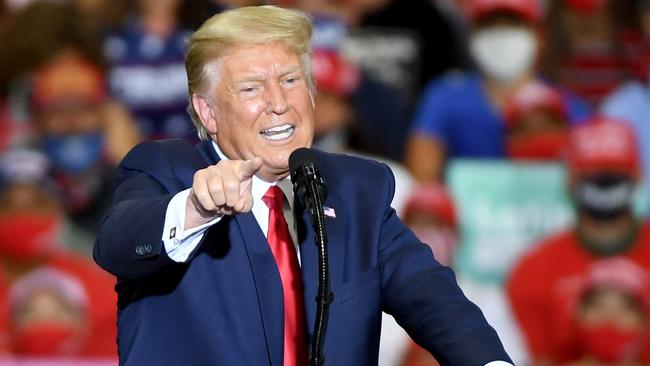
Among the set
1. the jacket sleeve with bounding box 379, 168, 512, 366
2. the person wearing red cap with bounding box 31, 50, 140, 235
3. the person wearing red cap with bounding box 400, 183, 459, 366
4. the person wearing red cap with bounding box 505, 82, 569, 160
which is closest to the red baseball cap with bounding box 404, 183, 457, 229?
the person wearing red cap with bounding box 400, 183, 459, 366

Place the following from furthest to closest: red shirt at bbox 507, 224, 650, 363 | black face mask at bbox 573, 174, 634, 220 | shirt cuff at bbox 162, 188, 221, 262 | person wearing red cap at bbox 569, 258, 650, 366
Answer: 1. black face mask at bbox 573, 174, 634, 220
2. red shirt at bbox 507, 224, 650, 363
3. person wearing red cap at bbox 569, 258, 650, 366
4. shirt cuff at bbox 162, 188, 221, 262

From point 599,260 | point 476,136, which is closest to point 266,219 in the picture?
point 599,260

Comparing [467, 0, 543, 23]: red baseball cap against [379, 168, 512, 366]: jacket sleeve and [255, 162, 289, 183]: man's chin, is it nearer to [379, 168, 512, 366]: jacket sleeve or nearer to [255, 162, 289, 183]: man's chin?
[379, 168, 512, 366]: jacket sleeve

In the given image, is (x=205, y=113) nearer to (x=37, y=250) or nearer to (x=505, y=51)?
(x=37, y=250)

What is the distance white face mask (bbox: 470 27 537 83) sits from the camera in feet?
20.1

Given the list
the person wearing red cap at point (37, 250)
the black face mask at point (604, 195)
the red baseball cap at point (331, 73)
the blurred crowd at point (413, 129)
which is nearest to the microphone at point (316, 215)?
the blurred crowd at point (413, 129)

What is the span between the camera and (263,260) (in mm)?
2512

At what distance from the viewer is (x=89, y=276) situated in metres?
5.60

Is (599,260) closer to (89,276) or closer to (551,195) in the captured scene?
(551,195)

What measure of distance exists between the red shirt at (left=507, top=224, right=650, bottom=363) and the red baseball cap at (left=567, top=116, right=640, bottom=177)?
252 mm

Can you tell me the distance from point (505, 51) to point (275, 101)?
3741 millimetres

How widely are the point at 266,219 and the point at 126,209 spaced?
273mm

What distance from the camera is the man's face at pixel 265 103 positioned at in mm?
2523

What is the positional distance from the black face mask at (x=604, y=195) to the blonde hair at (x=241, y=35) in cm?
314
